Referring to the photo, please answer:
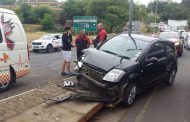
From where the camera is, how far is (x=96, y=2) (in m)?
88.3

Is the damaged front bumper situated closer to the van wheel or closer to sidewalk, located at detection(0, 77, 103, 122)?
sidewalk, located at detection(0, 77, 103, 122)

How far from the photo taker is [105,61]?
8406 millimetres

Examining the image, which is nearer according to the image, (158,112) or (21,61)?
(158,112)

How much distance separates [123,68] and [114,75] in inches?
14.3

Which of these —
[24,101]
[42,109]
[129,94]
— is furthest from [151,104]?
[24,101]

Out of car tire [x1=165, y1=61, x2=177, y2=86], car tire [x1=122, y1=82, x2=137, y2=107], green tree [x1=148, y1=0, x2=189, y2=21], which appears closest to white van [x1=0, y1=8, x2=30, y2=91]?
car tire [x1=122, y1=82, x2=137, y2=107]

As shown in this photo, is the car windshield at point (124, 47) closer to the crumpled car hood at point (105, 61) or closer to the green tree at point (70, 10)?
the crumpled car hood at point (105, 61)

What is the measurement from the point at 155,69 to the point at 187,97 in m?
1.28

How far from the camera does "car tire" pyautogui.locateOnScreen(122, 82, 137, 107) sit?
26.8 feet

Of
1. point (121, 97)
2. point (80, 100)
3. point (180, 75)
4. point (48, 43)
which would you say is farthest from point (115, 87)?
point (48, 43)

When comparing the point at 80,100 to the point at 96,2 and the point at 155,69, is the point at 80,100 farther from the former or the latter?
the point at 96,2

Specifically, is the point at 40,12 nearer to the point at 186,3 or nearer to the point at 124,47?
the point at 186,3

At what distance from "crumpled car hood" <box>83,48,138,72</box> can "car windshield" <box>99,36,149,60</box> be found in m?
0.36

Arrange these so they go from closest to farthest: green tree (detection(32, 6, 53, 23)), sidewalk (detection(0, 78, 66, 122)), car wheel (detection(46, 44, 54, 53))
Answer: sidewalk (detection(0, 78, 66, 122)), car wheel (detection(46, 44, 54, 53)), green tree (detection(32, 6, 53, 23))
